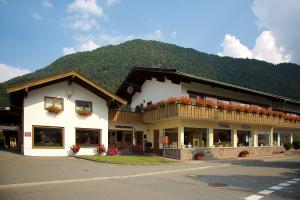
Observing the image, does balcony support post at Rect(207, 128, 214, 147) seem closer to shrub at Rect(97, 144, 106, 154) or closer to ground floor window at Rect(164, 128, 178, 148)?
ground floor window at Rect(164, 128, 178, 148)

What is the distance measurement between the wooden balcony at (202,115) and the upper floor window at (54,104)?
26.5 ft

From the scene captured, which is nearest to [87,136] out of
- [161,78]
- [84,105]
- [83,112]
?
[83,112]

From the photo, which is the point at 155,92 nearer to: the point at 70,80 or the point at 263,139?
the point at 70,80

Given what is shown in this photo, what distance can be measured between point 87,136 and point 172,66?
49241 mm

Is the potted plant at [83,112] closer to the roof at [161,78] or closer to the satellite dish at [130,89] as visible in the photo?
the roof at [161,78]

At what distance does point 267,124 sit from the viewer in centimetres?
3666

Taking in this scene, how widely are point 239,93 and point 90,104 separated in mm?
16184

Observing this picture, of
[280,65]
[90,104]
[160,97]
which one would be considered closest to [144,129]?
[160,97]

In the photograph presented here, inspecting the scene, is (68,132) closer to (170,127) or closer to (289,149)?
(170,127)

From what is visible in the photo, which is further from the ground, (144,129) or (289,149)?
(144,129)

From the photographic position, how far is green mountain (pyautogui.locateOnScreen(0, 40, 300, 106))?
70688mm

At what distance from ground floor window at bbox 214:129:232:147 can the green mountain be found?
34.8 metres

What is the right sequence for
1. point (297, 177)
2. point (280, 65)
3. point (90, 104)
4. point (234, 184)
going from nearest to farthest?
point (234, 184)
point (297, 177)
point (90, 104)
point (280, 65)

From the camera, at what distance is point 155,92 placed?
110 ft
